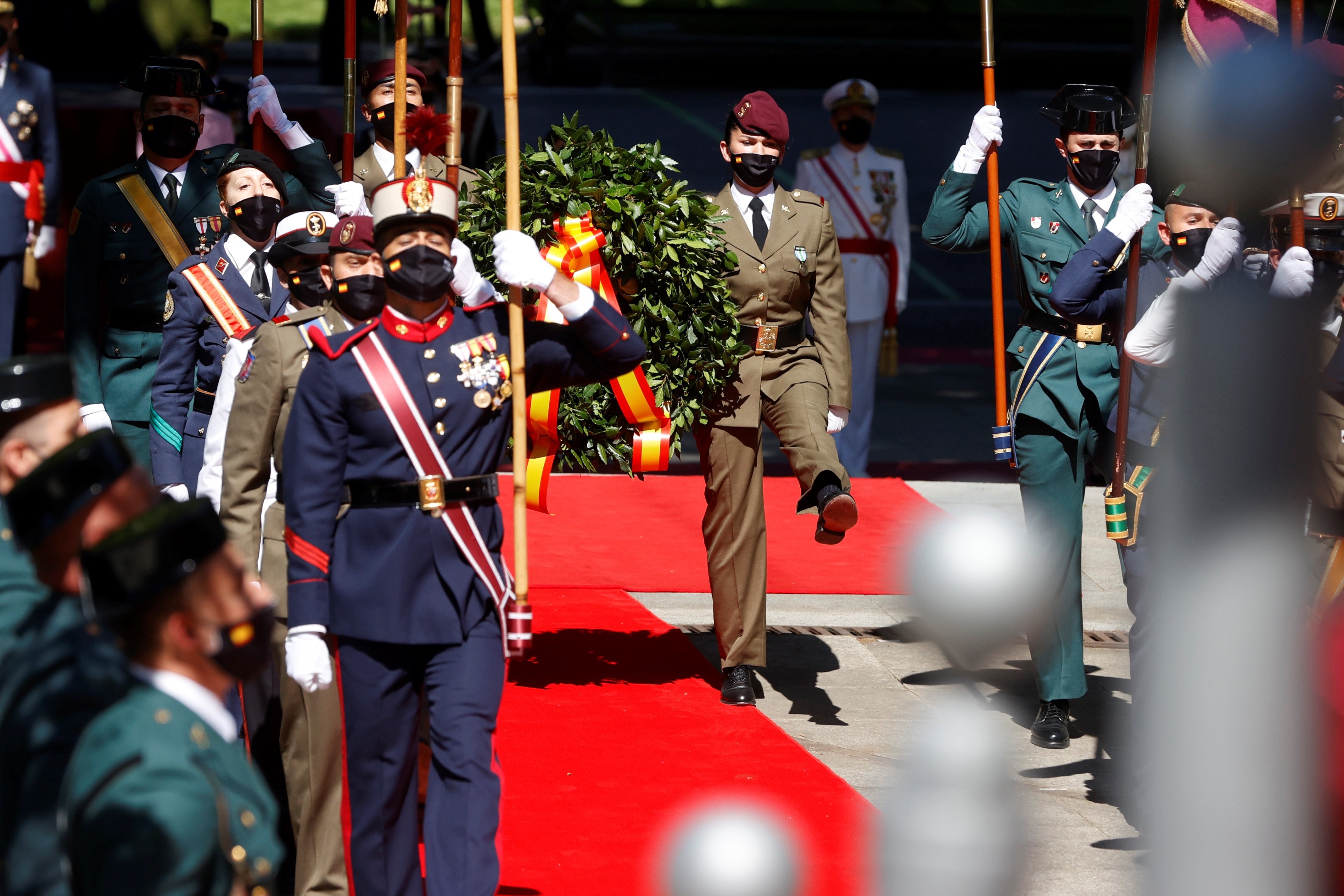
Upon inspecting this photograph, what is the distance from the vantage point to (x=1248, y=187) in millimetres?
1679

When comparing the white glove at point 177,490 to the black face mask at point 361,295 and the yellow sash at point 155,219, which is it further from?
the yellow sash at point 155,219

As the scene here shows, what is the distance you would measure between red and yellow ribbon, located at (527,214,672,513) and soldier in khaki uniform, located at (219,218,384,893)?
4.93ft

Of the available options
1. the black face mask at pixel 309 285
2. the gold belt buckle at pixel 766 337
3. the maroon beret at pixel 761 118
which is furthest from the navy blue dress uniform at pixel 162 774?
the maroon beret at pixel 761 118

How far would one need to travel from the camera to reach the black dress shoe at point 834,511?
682 centimetres

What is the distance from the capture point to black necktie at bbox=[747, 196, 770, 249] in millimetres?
7129

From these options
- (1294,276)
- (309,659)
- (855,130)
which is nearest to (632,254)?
(309,659)

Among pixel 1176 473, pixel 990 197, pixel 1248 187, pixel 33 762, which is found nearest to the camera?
pixel 1176 473

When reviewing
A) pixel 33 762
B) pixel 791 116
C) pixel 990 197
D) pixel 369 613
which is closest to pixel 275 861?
pixel 33 762

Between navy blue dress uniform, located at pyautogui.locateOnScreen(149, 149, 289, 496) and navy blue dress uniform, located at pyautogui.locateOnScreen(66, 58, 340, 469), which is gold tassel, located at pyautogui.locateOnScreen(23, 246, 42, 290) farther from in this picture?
navy blue dress uniform, located at pyautogui.locateOnScreen(149, 149, 289, 496)

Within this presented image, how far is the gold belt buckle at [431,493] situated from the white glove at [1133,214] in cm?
266

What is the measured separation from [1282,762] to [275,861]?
64.0 inches

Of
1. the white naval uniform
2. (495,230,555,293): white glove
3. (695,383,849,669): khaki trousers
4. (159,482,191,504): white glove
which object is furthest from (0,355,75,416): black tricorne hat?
the white naval uniform

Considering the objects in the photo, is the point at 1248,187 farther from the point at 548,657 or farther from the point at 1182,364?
the point at 548,657

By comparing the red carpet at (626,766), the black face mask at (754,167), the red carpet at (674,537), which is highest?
the black face mask at (754,167)
